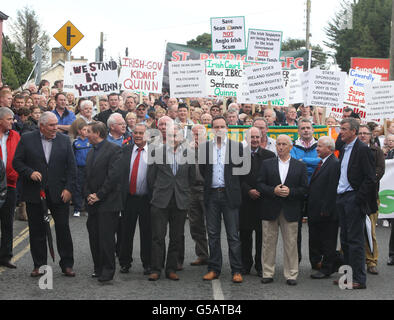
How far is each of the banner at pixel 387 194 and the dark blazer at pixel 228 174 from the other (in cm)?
523

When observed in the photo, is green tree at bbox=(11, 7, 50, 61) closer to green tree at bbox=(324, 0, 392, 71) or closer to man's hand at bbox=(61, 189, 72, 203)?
green tree at bbox=(324, 0, 392, 71)

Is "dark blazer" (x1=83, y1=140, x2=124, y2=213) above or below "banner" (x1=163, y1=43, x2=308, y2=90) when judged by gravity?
below

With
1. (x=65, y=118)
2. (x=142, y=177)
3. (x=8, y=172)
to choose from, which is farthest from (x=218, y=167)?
(x=65, y=118)

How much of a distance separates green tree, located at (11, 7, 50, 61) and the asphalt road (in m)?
65.7

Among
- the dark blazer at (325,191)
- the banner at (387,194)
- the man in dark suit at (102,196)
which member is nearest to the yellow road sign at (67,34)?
the banner at (387,194)

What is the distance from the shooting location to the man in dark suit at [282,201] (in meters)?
8.76

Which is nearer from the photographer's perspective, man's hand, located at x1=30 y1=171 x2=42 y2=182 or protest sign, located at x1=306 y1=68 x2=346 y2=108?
man's hand, located at x1=30 y1=171 x2=42 y2=182

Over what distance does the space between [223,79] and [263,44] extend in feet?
5.46

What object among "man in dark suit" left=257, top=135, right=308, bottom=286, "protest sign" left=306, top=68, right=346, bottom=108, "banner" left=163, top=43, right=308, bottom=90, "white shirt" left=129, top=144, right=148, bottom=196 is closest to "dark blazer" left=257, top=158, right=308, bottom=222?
"man in dark suit" left=257, top=135, right=308, bottom=286

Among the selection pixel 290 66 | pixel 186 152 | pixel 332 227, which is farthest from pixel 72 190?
pixel 290 66

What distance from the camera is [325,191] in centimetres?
908

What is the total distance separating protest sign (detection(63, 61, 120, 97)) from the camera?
15438 millimetres

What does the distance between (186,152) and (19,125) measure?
4563mm

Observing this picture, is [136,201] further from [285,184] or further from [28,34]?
[28,34]
